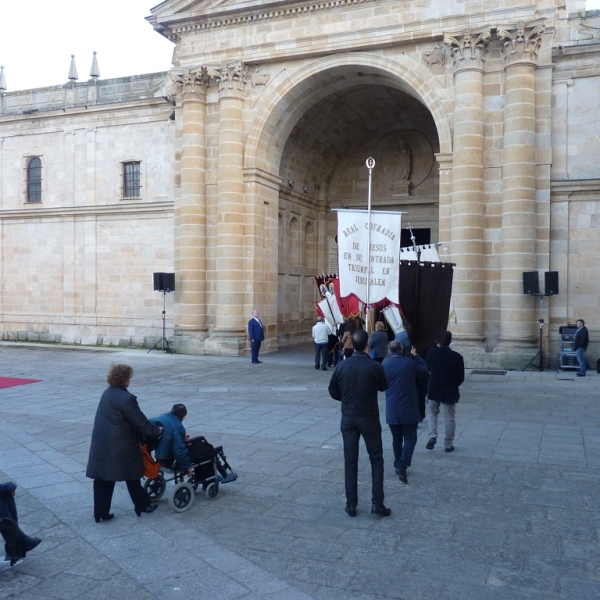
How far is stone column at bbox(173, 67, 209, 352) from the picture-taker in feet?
71.3

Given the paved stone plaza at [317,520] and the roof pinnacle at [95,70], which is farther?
the roof pinnacle at [95,70]

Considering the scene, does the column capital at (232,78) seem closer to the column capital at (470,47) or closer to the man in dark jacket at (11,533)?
the column capital at (470,47)

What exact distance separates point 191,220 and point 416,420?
15.4 m

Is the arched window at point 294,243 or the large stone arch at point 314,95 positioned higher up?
the large stone arch at point 314,95

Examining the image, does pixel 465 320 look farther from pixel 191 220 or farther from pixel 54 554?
pixel 54 554

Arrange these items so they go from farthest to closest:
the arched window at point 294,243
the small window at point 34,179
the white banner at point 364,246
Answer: the small window at point 34,179 < the arched window at point 294,243 < the white banner at point 364,246

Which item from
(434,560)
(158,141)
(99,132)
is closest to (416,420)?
(434,560)

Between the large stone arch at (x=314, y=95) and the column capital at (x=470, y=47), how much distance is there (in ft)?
3.47

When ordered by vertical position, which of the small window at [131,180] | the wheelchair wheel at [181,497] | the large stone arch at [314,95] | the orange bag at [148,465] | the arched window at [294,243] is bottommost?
the wheelchair wheel at [181,497]

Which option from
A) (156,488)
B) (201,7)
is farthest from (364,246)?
(201,7)

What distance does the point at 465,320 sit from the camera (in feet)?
59.6

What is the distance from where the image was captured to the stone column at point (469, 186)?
18141 millimetres

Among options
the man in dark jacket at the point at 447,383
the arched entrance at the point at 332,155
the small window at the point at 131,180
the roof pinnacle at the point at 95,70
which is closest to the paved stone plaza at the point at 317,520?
the man in dark jacket at the point at 447,383

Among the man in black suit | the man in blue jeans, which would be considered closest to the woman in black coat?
the man in blue jeans
